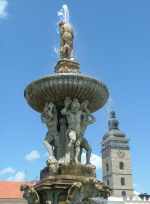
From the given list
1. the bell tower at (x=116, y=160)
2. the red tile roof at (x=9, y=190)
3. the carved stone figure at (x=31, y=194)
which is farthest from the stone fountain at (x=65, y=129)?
the bell tower at (x=116, y=160)

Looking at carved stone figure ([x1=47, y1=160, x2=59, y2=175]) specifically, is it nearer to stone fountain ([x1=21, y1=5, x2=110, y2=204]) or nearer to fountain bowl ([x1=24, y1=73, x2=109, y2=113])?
stone fountain ([x1=21, y1=5, x2=110, y2=204])

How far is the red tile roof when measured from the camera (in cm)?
7138

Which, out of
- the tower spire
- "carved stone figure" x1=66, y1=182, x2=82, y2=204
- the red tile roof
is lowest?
"carved stone figure" x1=66, y1=182, x2=82, y2=204

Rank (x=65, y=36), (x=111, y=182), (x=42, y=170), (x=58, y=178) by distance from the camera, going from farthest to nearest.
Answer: (x=111, y=182), (x=65, y=36), (x=42, y=170), (x=58, y=178)

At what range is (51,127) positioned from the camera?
45.3 ft

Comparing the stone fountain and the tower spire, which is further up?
the tower spire

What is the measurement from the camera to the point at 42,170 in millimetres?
13617

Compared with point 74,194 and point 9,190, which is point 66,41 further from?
point 9,190

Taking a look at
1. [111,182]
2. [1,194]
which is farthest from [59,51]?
[111,182]

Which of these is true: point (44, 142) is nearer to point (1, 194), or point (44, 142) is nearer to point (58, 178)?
point (58, 178)

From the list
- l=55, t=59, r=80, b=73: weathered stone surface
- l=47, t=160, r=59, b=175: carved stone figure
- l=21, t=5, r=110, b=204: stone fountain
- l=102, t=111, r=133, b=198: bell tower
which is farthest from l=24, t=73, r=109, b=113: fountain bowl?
l=102, t=111, r=133, b=198: bell tower

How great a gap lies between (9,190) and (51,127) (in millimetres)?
61577

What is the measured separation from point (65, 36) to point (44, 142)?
145 inches

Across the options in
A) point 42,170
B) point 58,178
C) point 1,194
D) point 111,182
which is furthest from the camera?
point 111,182
